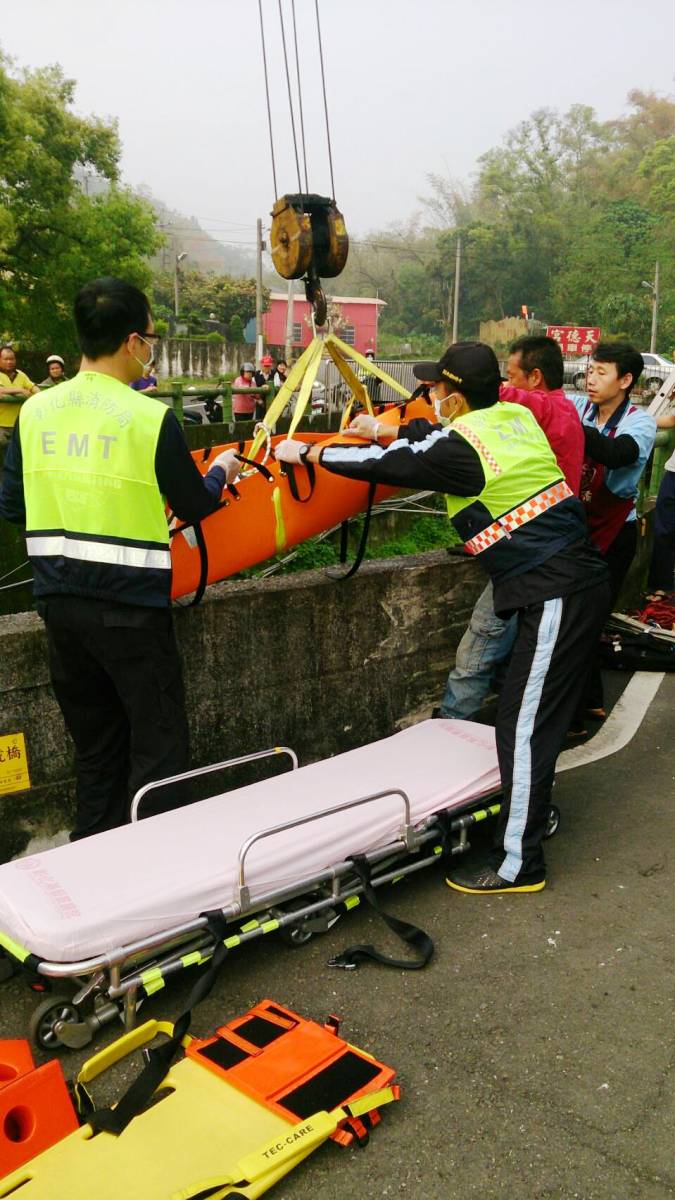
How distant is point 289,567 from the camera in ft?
30.6

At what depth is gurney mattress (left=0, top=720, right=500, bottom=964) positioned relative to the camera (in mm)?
2980

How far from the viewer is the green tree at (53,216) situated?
31859 mm

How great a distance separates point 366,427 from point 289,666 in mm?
1225

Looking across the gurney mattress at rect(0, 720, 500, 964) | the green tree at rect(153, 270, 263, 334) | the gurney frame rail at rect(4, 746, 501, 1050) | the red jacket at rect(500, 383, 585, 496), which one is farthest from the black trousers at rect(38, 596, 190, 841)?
the green tree at rect(153, 270, 263, 334)

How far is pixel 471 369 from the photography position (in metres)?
4.10

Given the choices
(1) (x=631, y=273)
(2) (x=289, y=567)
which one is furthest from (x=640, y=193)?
(2) (x=289, y=567)

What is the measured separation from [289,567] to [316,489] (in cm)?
453

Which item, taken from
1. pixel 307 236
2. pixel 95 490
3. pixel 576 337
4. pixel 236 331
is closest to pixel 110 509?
pixel 95 490

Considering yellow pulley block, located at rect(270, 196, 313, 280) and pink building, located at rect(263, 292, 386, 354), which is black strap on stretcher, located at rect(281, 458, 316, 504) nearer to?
yellow pulley block, located at rect(270, 196, 313, 280)

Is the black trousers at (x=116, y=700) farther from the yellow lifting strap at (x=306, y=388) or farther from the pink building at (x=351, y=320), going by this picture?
the pink building at (x=351, y=320)

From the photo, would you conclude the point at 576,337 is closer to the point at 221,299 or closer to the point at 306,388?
the point at 221,299

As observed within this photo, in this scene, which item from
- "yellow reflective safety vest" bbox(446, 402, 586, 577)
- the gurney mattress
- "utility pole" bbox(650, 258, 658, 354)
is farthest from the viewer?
"utility pole" bbox(650, 258, 658, 354)

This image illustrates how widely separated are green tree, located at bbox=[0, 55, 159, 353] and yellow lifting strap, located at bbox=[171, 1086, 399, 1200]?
105 feet

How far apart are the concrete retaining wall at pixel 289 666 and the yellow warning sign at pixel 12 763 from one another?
0.03 m
